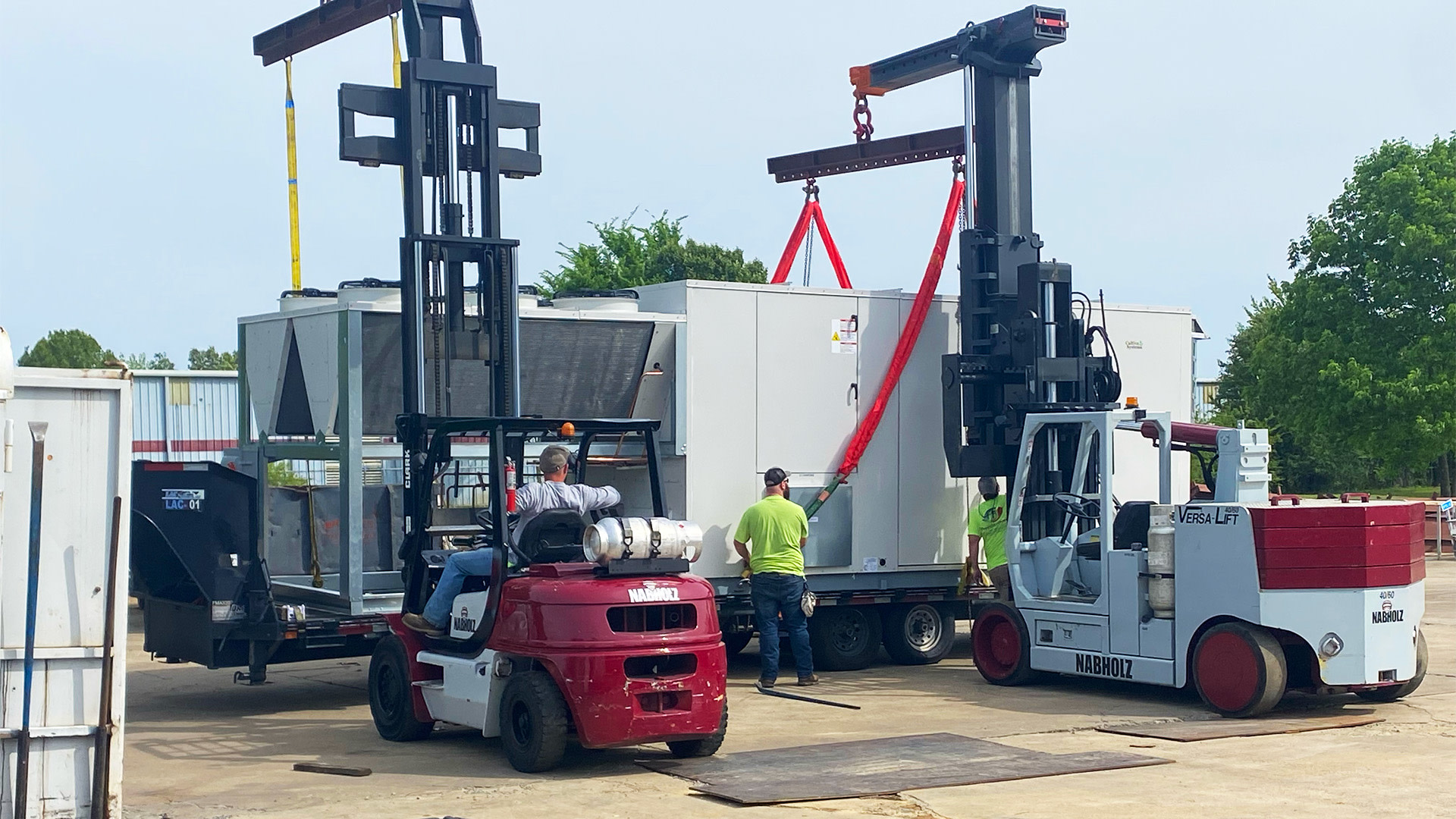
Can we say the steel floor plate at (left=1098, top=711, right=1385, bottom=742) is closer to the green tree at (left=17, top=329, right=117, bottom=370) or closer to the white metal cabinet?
the white metal cabinet

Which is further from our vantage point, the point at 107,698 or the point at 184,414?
the point at 184,414

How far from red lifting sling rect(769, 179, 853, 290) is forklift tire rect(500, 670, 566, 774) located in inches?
290

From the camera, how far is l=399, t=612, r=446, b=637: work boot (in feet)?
34.3

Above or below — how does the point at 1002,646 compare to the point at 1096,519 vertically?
below

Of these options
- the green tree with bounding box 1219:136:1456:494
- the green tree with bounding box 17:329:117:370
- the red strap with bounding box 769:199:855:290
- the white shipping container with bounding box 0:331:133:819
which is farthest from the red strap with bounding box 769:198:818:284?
the green tree with bounding box 17:329:117:370

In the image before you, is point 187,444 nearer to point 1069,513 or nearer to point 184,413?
point 184,413

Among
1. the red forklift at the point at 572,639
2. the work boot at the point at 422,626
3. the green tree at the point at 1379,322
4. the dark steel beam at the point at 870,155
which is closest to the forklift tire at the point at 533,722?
the red forklift at the point at 572,639

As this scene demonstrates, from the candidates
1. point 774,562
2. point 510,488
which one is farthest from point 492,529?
point 774,562

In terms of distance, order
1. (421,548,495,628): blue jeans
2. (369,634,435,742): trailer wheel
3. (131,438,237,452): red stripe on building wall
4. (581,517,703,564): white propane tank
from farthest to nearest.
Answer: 1. (131,438,237,452): red stripe on building wall
2. (369,634,435,742): trailer wheel
3. (421,548,495,628): blue jeans
4. (581,517,703,564): white propane tank

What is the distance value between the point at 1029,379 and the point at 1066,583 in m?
1.95

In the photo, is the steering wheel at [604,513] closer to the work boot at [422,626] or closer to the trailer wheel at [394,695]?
the work boot at [422,626]

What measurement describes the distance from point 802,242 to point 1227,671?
6.91 meters

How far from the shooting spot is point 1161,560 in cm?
1209

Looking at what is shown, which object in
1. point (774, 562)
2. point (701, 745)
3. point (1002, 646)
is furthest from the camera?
point (1002, 646)
